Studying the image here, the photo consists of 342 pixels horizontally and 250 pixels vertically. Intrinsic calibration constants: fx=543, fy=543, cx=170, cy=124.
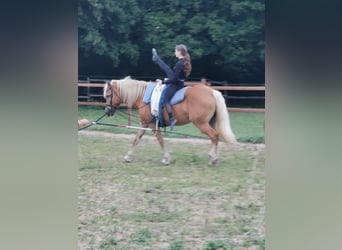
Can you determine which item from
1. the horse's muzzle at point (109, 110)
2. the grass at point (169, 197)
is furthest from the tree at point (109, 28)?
the grass at point (169, 197)

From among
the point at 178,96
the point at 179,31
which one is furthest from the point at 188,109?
the point at 179,31

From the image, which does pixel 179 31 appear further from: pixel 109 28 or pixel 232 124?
pixel 232 124

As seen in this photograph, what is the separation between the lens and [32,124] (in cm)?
340

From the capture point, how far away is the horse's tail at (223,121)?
3223 millimetres

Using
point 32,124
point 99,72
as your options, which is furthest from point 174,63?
point 32,124

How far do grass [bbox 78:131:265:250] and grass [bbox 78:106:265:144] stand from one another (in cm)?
6

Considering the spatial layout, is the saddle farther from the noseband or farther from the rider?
the noseband

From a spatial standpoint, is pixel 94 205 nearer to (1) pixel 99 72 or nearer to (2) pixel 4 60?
(1) pixel 99 72

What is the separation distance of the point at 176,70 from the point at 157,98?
21 centimetres

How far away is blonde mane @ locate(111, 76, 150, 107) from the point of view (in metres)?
3.31

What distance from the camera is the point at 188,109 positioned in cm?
329

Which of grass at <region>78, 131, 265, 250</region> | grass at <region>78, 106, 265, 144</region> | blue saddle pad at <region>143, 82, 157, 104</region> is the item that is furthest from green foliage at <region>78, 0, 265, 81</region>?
grass at <region>78, 131, 265, 250</region>

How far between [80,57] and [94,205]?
0.91 m

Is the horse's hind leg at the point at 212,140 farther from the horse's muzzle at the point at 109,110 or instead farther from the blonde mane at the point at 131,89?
the horse's muzzle at the point at 109,110
